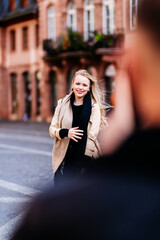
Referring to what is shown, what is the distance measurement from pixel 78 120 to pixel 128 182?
2557 mm

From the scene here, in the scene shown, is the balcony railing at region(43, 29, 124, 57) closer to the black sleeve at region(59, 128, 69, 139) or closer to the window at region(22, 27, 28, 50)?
the window at region(22, 27, 28, 50)

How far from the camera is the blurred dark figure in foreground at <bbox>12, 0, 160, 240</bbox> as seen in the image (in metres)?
0.70

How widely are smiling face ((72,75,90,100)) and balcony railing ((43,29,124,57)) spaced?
55.9 ft

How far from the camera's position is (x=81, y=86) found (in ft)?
10.9

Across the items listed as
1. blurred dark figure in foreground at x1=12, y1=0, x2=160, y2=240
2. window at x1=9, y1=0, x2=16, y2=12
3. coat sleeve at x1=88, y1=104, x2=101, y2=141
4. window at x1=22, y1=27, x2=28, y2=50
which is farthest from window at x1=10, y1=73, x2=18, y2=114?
blurred dark figure in foreground at x1=12, y1=0, x2=160, y2=240

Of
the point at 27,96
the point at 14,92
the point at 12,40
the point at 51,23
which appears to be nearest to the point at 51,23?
the point at 51,23

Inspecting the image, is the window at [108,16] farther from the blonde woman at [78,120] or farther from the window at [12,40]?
the blonde woman at [78,120]

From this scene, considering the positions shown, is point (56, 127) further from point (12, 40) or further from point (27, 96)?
point (12, 40)

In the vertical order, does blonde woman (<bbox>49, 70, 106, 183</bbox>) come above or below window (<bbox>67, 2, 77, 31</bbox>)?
below

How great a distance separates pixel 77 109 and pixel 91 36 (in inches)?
753

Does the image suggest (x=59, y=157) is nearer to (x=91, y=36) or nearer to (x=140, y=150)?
(x=140, y=150)

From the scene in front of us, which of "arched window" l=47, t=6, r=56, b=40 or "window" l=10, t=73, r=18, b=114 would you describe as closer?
"arched window" l=47, t=6, r=56, b=40

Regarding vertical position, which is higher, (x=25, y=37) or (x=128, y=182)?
(x=25, y=37)

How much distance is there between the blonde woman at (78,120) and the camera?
3.19m
